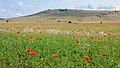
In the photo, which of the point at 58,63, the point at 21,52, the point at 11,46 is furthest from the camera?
the point at 11,46

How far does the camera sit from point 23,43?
13.3m

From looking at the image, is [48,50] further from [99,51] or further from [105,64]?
[105,64]

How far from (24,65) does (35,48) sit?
3088mm

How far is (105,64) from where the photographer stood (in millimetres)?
8984

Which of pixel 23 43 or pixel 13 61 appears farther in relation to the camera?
pixel 23 43

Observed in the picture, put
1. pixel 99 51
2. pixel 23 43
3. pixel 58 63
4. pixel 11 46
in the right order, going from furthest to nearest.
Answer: pixel 23 43 < pixel 11 46 < pixel 99 51 < pixel 58 63

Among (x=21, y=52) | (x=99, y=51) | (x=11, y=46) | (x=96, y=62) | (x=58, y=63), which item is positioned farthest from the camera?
(x=11, y=46)

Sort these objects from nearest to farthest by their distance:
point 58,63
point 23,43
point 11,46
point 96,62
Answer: point 58,63 → point 96,62 → point 11,46 → point 23,43

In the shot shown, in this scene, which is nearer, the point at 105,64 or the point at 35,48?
the point at 105,64

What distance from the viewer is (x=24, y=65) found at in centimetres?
880

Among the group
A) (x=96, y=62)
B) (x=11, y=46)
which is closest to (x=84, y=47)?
(x=96, y=62)

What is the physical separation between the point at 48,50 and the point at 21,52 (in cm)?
115

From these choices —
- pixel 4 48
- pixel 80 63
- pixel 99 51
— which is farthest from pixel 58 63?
pixel 4 48

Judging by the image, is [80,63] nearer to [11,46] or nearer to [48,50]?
[48,50]
